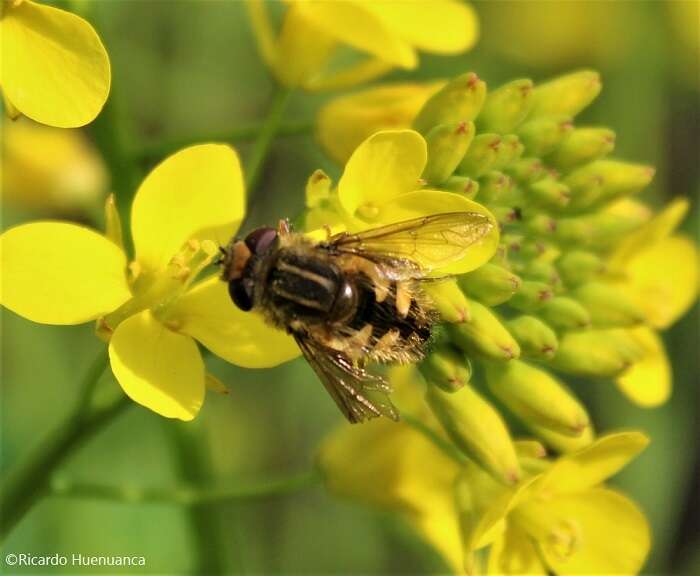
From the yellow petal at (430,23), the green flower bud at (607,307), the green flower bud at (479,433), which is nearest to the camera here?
the green flower bud at (479,433)

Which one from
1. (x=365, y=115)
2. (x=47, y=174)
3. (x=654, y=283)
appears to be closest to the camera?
(x=365, y=115)

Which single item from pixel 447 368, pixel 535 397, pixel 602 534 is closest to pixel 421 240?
pixel 447 368

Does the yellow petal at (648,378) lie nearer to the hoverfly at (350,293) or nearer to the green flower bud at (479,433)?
the green flower bud at (479,433)

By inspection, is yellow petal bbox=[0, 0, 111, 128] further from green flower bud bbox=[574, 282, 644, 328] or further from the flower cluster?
green flower bud bbox=[574, 282, 644, 328]

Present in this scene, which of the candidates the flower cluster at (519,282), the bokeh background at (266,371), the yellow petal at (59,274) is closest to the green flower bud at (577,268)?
the flower cluster at (519,282)

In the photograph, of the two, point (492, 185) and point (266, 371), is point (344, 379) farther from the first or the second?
point (266, 371)

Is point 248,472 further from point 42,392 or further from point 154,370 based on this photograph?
point 154,370
